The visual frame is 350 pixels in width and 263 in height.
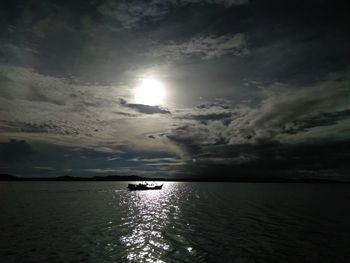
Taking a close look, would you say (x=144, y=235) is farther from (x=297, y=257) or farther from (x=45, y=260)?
(x=297, y=257)

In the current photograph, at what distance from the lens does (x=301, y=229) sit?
143 ft

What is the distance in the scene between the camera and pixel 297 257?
27797 mm

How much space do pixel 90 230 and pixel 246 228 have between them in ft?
75.6

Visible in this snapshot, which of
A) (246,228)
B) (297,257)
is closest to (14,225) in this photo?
(246,228)

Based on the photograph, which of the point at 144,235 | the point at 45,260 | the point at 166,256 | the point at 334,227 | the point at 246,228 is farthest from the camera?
the point at 334,227

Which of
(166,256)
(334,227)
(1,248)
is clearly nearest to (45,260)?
(1,248)

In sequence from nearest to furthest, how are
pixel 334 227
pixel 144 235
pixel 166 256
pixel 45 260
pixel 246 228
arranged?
pixel 45 260
pixel 166 256
pixel 144 235
pixel 246 228
pixel 334 227

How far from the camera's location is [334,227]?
46375 mm

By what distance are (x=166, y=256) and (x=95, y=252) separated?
7.04m

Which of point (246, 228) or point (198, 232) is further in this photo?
point (246, 228)

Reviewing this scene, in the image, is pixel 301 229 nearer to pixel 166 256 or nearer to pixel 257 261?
pixel 257 261

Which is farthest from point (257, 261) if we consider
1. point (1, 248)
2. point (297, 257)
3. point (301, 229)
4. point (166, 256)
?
point (1, 248)

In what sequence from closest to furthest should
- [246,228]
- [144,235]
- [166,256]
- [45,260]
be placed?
1. [45,260]
2. [166,256]
3. [144,235]
4. [246,228]

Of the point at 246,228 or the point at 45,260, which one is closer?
the point at 45,260
